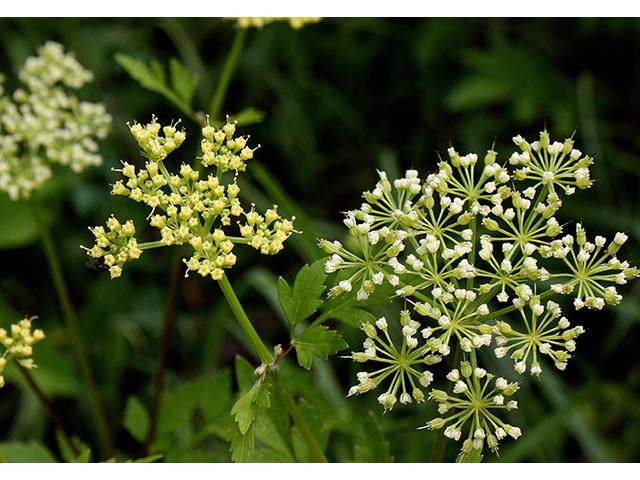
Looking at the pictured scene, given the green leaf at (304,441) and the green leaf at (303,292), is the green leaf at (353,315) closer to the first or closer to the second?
the green leaf at (303,292)

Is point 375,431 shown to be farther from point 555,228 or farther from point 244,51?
point 244,51

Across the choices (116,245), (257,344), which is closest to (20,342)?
(116,245)

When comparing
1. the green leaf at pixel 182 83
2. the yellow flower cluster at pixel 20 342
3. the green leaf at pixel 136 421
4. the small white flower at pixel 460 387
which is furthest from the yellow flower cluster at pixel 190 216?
the green leaf at pixel 136 421

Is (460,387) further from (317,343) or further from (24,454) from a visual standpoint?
(24,454)

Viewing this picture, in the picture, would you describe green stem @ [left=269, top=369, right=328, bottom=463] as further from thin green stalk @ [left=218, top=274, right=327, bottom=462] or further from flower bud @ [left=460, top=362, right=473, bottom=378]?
Answer: flower bud @ [left=460, top=362, right=473, bottom=378]

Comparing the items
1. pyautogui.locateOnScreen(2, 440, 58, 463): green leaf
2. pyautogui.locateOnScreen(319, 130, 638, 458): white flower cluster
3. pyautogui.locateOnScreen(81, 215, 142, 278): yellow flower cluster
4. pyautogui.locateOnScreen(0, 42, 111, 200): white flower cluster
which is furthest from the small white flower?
pyautogui.locateOnScreen(0, 42, 111, 200): white flower cluster

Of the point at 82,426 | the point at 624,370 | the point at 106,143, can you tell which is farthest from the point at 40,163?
the point at 624,370
